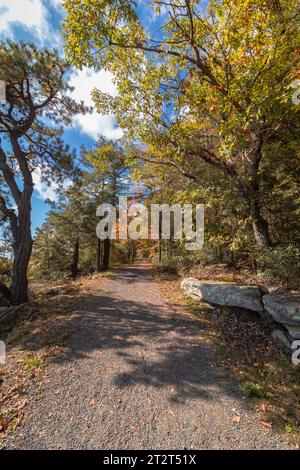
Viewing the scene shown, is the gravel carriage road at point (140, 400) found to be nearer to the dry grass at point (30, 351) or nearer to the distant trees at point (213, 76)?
the dry grass at point (30, 351)

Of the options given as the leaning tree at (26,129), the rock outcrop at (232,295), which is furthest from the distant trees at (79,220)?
the rock outcrop at (232,295)

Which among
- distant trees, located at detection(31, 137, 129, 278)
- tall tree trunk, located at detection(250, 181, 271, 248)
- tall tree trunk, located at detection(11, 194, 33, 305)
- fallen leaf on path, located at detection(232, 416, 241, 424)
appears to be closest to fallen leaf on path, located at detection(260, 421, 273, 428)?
fallen leaf on path, located at detection(232, 416, 241, 424)

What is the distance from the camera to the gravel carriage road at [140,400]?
212 cm

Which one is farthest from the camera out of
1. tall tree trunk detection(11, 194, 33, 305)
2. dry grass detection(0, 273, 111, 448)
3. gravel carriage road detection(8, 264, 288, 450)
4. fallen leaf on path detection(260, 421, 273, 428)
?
tall tree trunk detection(11, 194, 33, 305)

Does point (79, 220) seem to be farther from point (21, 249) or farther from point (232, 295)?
point (232, 295)

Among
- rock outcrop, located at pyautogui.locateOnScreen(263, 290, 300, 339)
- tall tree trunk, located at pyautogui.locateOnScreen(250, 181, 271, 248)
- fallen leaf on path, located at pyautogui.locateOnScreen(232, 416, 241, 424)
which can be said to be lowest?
fallen leaf on path, located at pyautogui.locateOnScreen(232, 416, 241, 424)

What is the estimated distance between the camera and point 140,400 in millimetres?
2621

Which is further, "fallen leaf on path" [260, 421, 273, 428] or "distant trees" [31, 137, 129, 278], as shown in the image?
"distant trees" [31, 137, 129, 278]

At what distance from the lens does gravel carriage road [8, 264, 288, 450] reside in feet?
6.96

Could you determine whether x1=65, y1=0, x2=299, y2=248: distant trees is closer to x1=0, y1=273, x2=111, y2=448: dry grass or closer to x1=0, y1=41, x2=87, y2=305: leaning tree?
x1=0, y1=41, x2=87, y2=305: leaning tree

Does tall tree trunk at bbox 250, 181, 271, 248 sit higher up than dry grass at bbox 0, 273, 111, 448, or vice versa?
tall tree trunk at bbox 250, 181, 271, 248

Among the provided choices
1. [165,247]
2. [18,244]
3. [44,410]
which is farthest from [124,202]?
[44,410]

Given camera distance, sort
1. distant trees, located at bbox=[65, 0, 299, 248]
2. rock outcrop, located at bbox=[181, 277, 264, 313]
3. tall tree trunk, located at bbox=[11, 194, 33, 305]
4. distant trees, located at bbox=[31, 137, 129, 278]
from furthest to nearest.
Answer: distant trees, located at bbox=[31, 137, 129, 278] < tall tree trunk, located at bbox=[11, 194, 33, 305] < rock outcrop, located at bbox=[181, 277, 264, 313] < distant trees, located at bbox=[65, 0, 299, 248]

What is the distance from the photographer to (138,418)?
7.75 ft
